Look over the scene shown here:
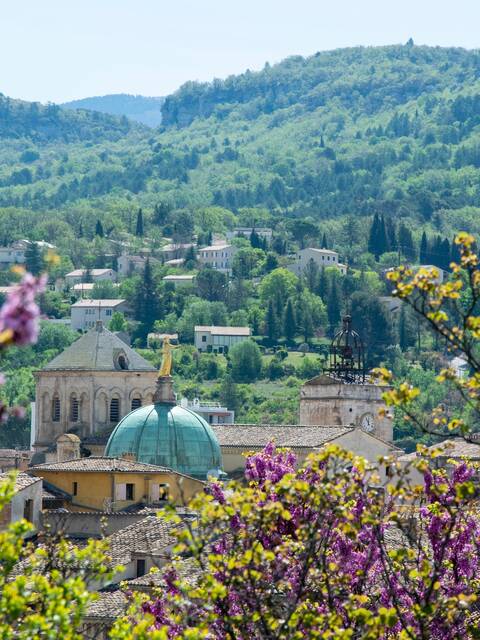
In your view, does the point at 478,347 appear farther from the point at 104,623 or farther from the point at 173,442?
the point at 104,623

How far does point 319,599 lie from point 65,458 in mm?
62890

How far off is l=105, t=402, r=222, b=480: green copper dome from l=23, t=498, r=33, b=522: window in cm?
1388

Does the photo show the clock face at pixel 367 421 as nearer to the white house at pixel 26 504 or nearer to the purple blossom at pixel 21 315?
the white house at pixel 26 504

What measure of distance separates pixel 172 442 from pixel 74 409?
2607 centimetres

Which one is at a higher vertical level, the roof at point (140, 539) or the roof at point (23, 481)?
the roof at point (23, 481)

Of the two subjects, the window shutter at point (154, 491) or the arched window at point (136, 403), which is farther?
the arched window at point (136, 403)

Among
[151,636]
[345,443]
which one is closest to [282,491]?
[151,636]

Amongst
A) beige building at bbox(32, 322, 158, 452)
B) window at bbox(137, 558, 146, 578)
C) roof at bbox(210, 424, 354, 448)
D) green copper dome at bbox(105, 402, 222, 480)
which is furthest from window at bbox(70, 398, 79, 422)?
window at bbox(137, 558, 146, 578)

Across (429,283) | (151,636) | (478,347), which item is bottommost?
(478,347)

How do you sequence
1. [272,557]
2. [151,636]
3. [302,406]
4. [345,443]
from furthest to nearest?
[302,406]
[345,443]
[272,557]
[151,636]

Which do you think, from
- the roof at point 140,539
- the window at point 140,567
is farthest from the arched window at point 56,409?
the window at point 140,567

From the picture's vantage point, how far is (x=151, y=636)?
27609 mm

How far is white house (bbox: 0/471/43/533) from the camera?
7088cm

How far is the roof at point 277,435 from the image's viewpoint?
97.0m
